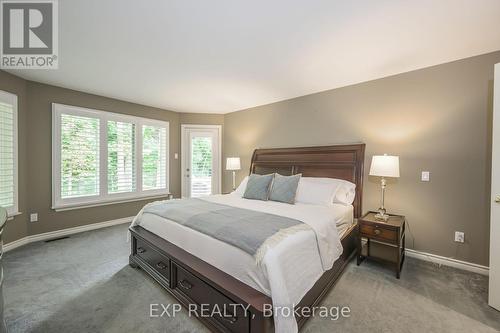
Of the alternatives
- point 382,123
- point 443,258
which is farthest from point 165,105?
point 443,258

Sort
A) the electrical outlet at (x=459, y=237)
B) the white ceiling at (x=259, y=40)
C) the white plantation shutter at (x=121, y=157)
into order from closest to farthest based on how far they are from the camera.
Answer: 1. the white ceiling at (x=259, y=40)
2. the electrical outlet at (x=459, y=237)
3. the white plantation shutter at (x=121, y=157)

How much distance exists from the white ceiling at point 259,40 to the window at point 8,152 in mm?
498

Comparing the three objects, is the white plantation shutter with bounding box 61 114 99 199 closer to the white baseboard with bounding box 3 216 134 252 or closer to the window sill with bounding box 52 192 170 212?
the window sill with bounding box 52 192 170 212

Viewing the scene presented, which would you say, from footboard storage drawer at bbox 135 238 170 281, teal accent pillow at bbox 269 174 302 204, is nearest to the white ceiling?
teal accent pillow at bbox 269 174 302 204

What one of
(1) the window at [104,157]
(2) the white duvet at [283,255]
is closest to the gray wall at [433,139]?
(2) the white duvet at [283,255]

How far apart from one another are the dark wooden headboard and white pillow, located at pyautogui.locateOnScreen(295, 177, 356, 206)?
178 millimetres

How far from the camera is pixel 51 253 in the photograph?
291cm

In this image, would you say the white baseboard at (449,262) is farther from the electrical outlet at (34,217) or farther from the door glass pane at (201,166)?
the electrical outlet at (34,217)

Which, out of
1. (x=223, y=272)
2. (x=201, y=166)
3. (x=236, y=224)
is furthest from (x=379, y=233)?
(x=201, y=166)

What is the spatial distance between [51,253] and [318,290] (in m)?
3.50

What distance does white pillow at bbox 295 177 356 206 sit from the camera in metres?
2.93

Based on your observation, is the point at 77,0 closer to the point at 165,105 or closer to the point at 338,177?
the point at 165,105

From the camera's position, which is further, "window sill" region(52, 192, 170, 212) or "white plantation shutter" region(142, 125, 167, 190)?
"white plantation shutter" region(142, 125, 167, 190)

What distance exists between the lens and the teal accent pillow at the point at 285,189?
9.78ft
